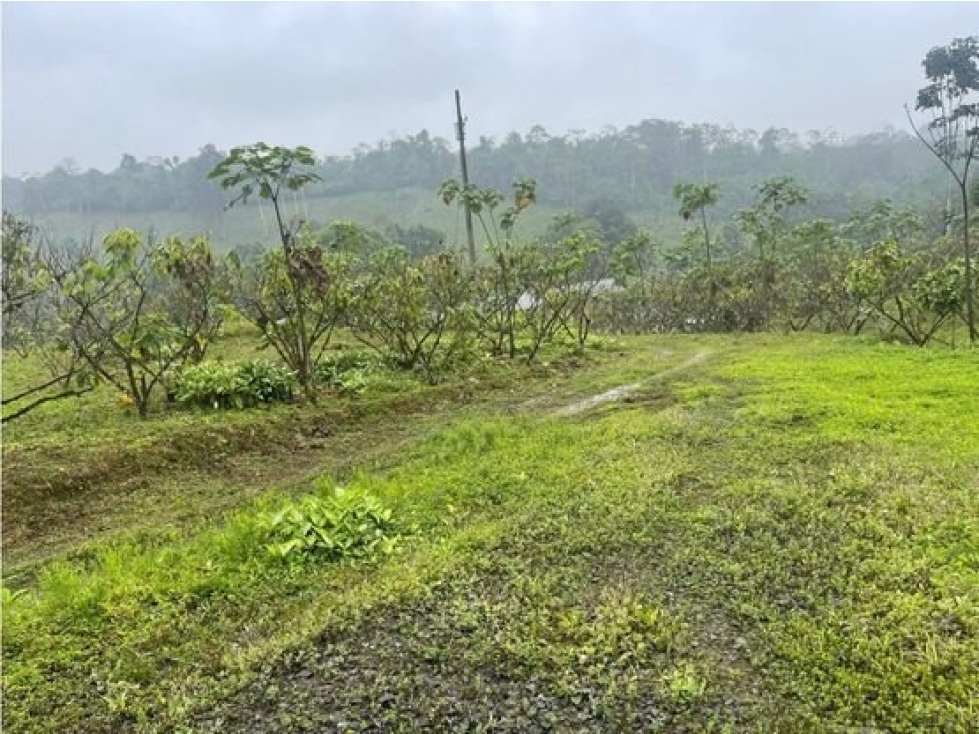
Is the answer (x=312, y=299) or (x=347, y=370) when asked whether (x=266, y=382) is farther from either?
(x=347, y=370)

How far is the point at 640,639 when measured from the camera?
138 inches

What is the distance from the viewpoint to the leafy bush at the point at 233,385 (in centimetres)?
868

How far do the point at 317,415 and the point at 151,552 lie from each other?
3612 millimetres

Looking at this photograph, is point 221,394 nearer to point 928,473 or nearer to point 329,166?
point 928,473

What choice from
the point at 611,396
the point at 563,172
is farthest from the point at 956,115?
the point at 563,172

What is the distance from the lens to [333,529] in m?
4.78

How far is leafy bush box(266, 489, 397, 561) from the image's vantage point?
464 cm

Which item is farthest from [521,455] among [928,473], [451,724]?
[451,724]

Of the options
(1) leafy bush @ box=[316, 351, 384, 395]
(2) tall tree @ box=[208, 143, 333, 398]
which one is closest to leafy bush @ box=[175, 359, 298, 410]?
(2) tall tree @ box=[208, 143, 333, 398]

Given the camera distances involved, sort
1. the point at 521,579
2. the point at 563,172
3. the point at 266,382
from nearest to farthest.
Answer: the point at 521,579 < the point at 266,382 < the point at 563,172

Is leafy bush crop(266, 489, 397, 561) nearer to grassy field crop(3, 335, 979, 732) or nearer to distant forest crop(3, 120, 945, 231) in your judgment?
grassy field crop(3, 335, 979, 732)

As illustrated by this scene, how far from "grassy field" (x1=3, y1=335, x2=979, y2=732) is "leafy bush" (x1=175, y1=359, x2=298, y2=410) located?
1041 millimetres

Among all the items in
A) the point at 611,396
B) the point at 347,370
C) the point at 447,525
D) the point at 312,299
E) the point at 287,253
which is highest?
the point at 287,253

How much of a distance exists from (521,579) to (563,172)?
66.1 m
